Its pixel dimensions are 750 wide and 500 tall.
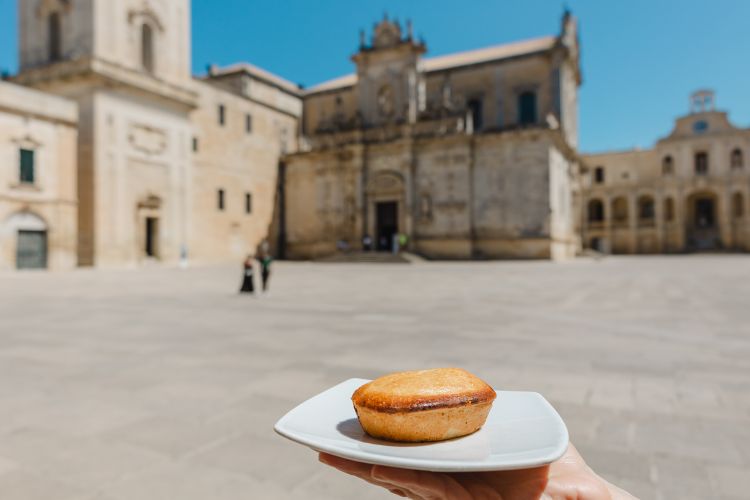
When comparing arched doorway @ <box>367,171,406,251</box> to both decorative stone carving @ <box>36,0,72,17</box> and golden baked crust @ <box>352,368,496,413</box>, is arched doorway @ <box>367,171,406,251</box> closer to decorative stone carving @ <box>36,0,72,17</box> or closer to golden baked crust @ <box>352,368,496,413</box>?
decorative stone carving @ <box>36,0,72,17</box>

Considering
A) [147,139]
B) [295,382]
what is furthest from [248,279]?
[147,139]

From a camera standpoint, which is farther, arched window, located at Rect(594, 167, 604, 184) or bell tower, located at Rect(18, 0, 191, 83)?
arched window, located at Rect(594, 167, 604, 184)

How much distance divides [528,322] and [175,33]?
28.7m

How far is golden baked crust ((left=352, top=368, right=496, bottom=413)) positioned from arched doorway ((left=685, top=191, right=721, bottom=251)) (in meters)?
55.4

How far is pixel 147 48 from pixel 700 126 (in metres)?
49.9

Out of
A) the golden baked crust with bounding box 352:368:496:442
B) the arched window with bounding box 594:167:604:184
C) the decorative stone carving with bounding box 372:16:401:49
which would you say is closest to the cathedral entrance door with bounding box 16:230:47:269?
the decorative stone carving with bounding box 372:16:401:49

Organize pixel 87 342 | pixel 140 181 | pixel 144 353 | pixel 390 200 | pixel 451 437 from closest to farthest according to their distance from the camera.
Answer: pixel 451 437 → pixel 144 353 → pixel 87 342 → pixel 140 181 → pixel 390 200

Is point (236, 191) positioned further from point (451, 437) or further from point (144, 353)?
point (451, 437)

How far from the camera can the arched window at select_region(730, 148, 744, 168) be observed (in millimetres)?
50000

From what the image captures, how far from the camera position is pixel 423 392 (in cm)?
111

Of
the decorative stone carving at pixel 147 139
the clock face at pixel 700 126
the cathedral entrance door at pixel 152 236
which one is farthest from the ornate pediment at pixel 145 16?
the clock face at pixel 700 126

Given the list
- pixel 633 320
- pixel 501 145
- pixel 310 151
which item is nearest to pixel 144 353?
pixel 633 320

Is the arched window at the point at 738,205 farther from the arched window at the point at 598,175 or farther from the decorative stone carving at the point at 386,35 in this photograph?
the decorative stone carving at the point at 386,35

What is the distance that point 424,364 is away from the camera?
16.5ft
